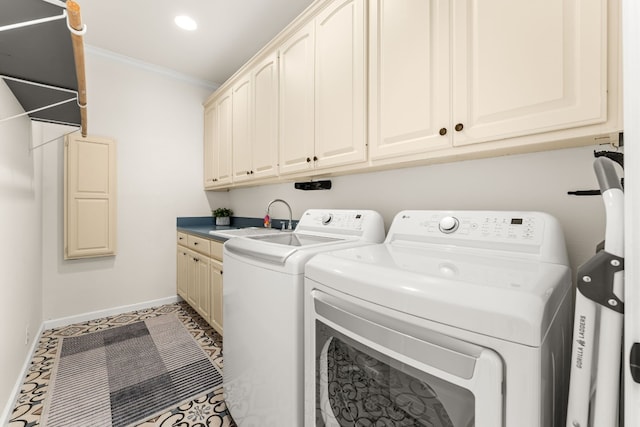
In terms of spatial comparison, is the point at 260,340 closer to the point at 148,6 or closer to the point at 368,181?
the point at 368,181

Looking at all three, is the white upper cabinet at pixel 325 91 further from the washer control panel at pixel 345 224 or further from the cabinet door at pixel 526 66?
the cabinet door at pixel 526 66

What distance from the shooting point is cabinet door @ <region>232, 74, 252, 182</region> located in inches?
97.7

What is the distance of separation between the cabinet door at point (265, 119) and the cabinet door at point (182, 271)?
138 cm

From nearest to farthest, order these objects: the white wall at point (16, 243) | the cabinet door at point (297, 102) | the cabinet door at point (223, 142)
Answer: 1. the white wall at point (16, 243)
2. the cabinet door at point (297, 102)
3. the cabinet door at point (223, 142)

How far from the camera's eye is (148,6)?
2.10 metres

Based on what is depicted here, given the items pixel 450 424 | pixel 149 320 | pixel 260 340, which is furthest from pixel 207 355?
pixel 450 424

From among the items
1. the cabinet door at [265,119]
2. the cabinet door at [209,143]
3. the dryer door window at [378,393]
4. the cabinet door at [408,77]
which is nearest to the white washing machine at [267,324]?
the dryer door window at [378,393]

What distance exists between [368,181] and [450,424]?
4.49ft

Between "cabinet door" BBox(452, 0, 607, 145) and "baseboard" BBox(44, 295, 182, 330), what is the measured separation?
11.3ft

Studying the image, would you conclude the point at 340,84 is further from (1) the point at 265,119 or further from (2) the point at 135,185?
(2) the point at 135,185

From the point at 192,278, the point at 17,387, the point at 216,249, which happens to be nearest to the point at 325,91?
the point at 216,249

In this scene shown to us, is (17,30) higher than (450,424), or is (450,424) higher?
(17,30)

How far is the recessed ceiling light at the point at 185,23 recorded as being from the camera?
7.29 ft

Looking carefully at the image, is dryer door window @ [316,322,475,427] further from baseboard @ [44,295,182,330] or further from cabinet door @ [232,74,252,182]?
baseboard @ [44,295,182,330]
